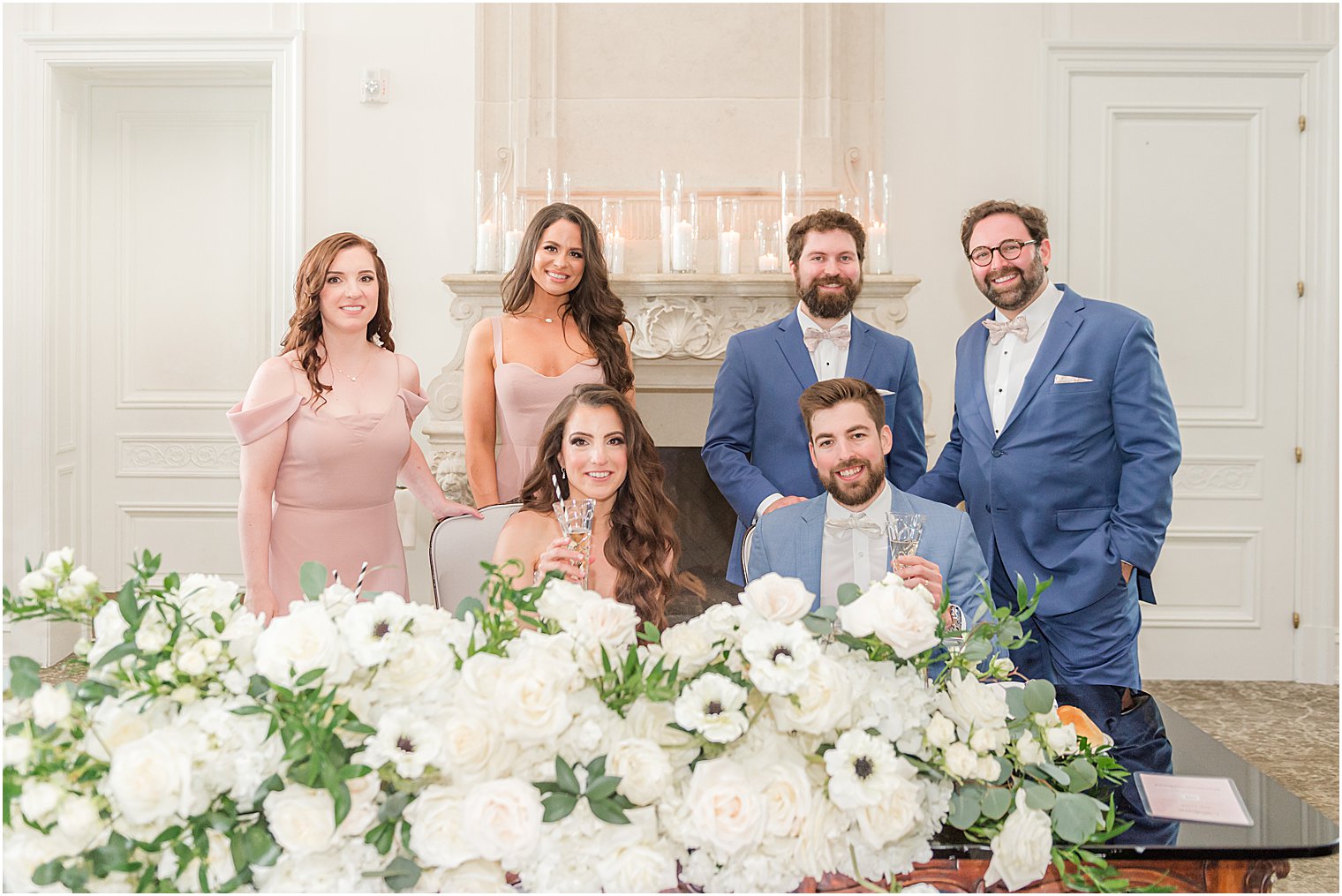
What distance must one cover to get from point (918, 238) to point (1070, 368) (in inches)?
81.4

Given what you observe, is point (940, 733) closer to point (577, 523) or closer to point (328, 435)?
point (577, 523)

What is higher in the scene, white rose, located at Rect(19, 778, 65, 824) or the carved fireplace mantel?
the carved fireplace mantel

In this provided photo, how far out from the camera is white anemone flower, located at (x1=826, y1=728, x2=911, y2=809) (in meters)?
0.94

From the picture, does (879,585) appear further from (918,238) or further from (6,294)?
(6,294)

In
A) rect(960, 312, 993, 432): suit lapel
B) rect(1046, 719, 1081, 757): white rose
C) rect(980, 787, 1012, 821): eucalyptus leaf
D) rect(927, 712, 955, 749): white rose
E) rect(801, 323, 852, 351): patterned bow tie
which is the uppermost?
rect(801, 323, 852, 351): patterned bow tie

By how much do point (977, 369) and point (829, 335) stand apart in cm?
39

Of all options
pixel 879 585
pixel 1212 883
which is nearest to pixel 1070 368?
pixel 1212 883

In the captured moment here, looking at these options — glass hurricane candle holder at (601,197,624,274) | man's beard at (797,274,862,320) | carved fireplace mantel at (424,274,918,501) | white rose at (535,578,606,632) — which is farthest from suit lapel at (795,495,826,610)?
glass hurricane candle holder at (601,197,624,274)

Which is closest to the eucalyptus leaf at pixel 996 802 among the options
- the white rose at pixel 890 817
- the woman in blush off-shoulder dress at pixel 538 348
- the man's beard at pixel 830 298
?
the white rose at pixel 890 817

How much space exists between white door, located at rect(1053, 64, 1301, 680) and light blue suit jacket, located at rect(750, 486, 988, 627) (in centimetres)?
273

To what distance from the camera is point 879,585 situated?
102 centimetres

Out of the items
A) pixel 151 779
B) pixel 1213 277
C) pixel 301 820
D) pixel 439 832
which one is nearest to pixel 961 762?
pixel 439 832

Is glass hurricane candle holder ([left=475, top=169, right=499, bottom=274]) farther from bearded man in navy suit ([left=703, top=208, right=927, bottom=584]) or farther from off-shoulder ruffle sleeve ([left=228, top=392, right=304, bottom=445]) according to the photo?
off-shoulder ruffle sleeve ([left=228, top=392, right=304, bottom=445])

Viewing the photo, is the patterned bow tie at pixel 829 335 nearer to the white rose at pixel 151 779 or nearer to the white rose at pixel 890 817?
the white rose at pixel 890 817
